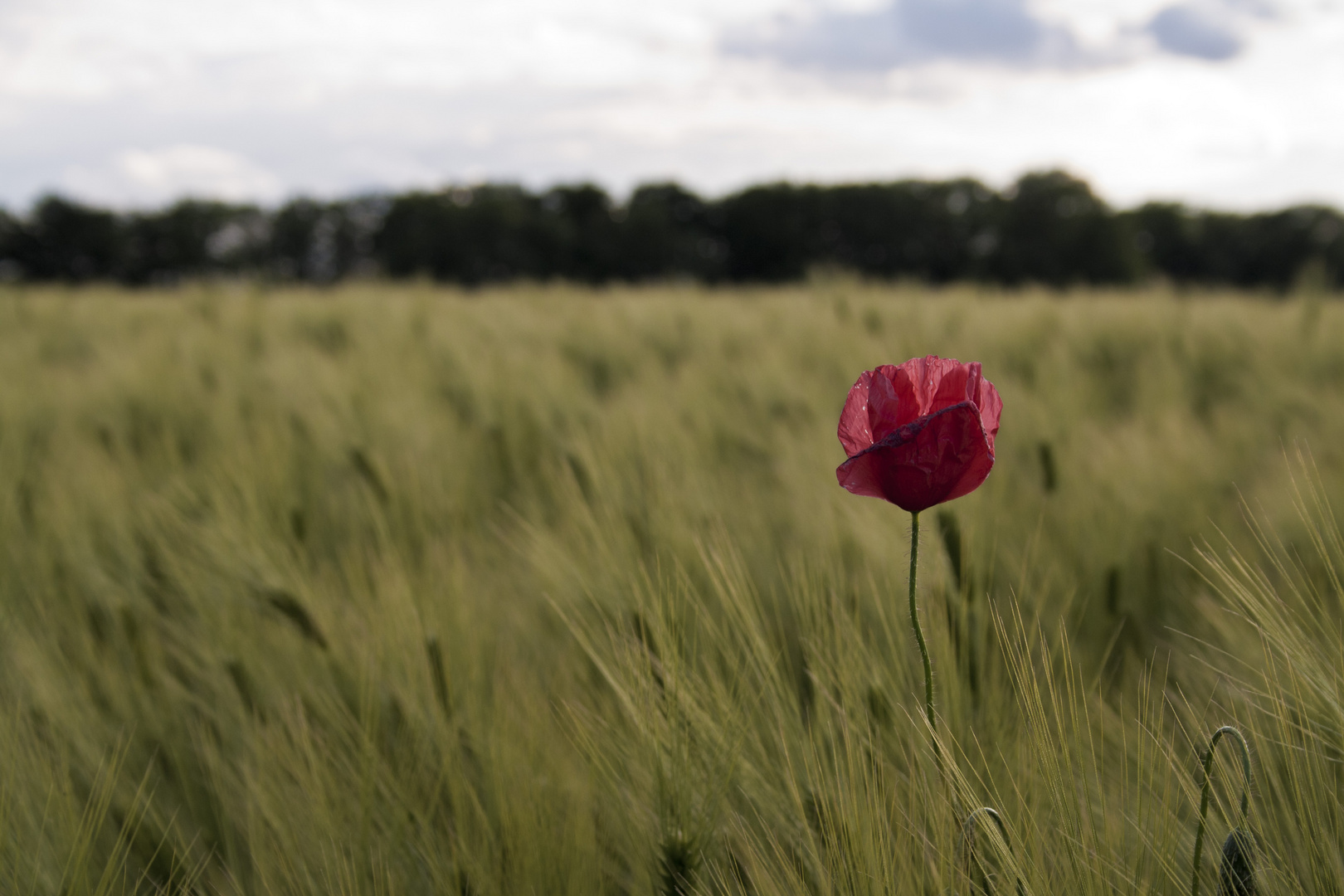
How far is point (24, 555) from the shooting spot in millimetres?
1239

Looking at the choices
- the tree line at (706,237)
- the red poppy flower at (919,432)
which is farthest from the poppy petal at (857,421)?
the tree line at (706,237)

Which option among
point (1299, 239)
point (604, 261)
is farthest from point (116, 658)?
point (1299, 239)

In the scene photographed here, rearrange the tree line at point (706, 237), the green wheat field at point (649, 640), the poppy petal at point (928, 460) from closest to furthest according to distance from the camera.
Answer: the poppy petal at point (928, 460) < the green wheat field at point (649, 640) < the tree line at point (706, 237)

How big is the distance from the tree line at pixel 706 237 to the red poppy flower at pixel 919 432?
20.6m

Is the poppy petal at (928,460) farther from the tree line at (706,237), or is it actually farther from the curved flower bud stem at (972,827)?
the tree line at (706,237)

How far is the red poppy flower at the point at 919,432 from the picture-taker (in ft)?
1.33

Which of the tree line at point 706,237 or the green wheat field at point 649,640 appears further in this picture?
the tree line at point 706,237

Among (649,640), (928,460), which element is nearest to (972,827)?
(928,460)

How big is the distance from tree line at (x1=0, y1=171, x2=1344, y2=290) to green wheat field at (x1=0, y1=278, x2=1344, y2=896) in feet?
63.2

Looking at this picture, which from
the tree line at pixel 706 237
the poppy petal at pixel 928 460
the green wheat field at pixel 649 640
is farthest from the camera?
the tree line at pixel 706 237

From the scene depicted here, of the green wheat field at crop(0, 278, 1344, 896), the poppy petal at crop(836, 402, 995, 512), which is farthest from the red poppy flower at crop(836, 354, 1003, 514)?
the green wheat field at crop(0, 278, 1344, 896)

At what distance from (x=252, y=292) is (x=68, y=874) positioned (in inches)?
161

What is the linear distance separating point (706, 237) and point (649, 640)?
24617mm

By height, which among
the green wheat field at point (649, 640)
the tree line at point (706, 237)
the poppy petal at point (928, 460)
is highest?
the tree line at point (706, 237)
